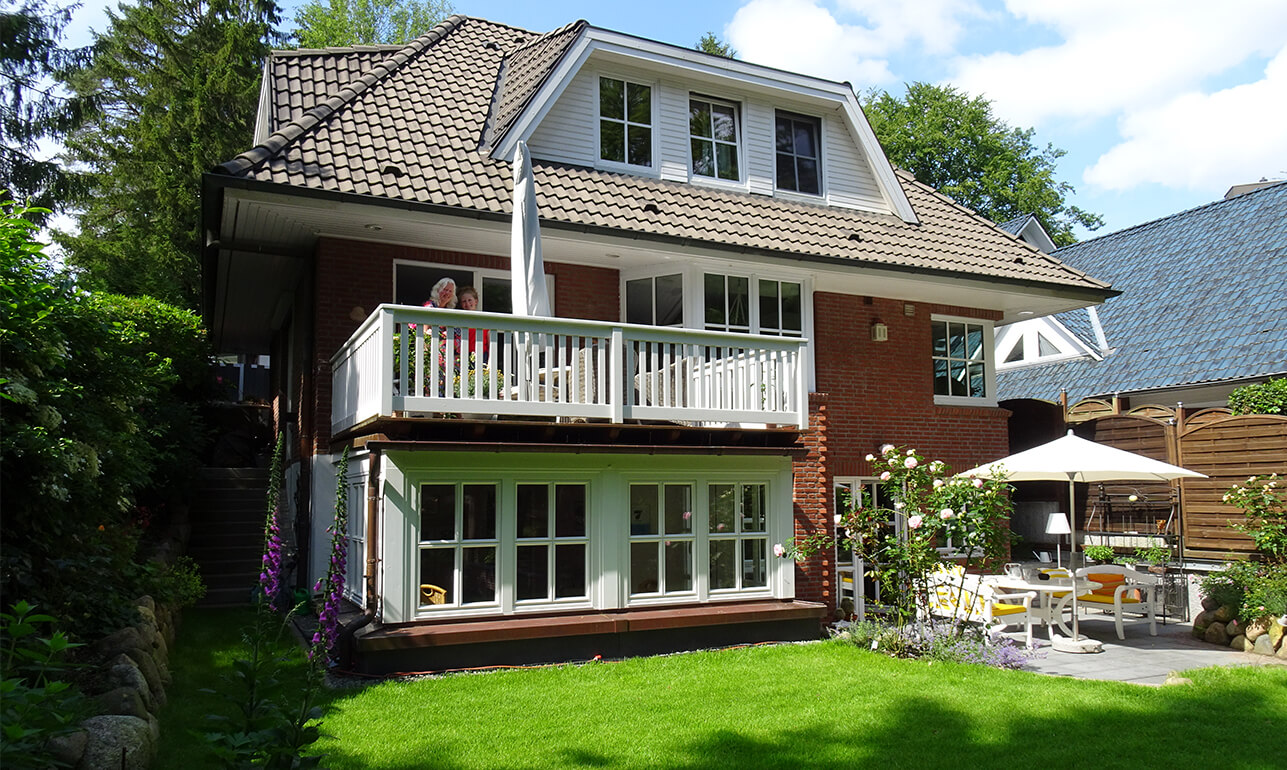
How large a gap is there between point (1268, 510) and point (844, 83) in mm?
8164

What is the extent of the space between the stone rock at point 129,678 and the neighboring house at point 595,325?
244 centimetres

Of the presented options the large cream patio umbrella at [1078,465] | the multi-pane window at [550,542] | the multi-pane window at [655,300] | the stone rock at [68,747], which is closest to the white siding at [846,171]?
the multi-pane window at [655,300]

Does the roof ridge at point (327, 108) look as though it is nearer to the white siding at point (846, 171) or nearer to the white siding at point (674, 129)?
the white siding at point (674, 129)

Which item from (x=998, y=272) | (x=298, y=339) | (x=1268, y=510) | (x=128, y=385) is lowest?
(x=1268, y=510)

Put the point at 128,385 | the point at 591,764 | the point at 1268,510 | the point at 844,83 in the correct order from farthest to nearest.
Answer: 1. the point at 844,83
2. the point at 1268,510
3. the point at 128,385
4. the point at 591,764

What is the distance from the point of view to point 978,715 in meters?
7.48

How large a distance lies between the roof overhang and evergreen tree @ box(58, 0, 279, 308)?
9261 millimetres

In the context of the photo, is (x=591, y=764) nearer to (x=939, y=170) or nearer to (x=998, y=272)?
(x=998, y=272)

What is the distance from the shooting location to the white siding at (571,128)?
41.5 ft

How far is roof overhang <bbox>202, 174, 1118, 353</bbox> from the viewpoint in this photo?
33.8 ft

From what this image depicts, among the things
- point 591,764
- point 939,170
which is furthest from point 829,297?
point 939,170

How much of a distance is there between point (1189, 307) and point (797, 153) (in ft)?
33.8

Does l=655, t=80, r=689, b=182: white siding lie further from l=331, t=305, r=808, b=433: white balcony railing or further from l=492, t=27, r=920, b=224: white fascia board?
l=331, t=305, r=808, b=433: white balcony railing

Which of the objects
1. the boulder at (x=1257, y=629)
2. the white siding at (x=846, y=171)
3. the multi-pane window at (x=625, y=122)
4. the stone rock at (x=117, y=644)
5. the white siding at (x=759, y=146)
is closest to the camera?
the stone rock at (x=117, y=644)
